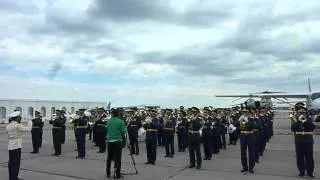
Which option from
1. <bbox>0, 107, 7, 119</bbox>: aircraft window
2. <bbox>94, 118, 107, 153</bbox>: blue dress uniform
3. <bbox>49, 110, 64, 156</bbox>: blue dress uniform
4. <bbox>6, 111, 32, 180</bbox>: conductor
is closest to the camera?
<bbox>6, 111, 32, 180</bbox>: conductor

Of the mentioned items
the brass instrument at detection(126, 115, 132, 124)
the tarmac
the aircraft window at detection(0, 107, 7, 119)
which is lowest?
the tarmac

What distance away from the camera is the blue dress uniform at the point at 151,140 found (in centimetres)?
1302

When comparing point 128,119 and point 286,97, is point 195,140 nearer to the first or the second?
point 128,119

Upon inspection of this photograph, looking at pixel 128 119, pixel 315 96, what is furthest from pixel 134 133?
pixel 315 96

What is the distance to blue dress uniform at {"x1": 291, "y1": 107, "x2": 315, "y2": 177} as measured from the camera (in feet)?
35.9

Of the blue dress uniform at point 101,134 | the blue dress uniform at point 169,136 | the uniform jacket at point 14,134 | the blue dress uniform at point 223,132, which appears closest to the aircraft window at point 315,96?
the blue dress uniform at point 223,132

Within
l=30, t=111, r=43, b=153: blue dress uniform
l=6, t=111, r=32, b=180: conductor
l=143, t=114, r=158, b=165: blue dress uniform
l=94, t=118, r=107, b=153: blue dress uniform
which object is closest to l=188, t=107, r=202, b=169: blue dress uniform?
l=143, t=114, r=158, b=165: blue dress uniform

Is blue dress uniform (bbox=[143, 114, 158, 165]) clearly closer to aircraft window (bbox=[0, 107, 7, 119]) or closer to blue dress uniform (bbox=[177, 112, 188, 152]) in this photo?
blue dress uniform (bbox=[177, 112, 188, 152])

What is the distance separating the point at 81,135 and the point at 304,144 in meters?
7.71

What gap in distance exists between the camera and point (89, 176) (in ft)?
34.7

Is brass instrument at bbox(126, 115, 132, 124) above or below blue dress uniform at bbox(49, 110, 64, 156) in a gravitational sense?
above

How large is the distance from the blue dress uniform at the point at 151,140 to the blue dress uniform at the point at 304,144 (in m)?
4.37

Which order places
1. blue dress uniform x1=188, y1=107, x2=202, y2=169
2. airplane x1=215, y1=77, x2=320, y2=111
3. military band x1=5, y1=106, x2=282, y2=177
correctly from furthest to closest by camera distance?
airplane x1=215, y1=77, x2=320, y2=111 < blue dress uniform x1=188, y1=107, x2=202, y2=169 < military band x1=5, y1=106, x2=282, y2=177

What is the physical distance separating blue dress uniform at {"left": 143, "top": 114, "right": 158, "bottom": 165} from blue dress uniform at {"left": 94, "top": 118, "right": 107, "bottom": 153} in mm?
3213
